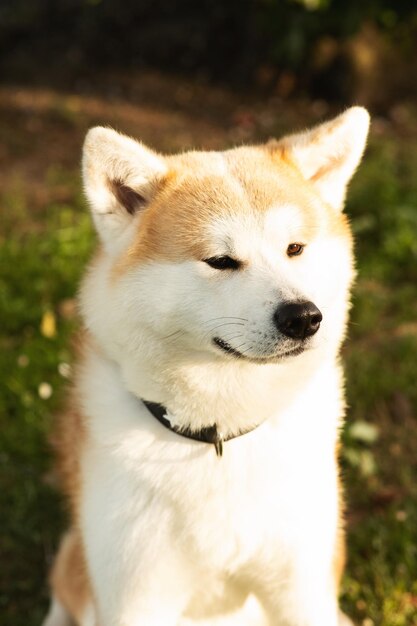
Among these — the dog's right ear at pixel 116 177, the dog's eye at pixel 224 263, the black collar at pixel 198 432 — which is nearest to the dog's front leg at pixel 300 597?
the black collar at pixel 198 432

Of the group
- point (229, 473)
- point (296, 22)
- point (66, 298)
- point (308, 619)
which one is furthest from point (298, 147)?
point (296, 22)

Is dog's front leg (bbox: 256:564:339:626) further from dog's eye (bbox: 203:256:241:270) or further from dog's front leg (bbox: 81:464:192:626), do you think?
dog's eye (bbox: 203:256:241:270)

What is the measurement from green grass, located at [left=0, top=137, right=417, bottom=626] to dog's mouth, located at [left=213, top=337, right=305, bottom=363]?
3.80 feet

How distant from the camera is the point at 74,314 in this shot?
4.72 m

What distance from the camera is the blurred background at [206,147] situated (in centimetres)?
371

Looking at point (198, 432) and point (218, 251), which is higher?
point (218, 251)

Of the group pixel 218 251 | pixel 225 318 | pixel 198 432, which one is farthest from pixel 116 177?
pixel 198 432

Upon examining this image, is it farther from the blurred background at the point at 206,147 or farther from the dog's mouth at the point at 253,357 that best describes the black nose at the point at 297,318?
the blurred background at the point at 206,147

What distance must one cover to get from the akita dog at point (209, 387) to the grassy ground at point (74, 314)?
0.61 metres

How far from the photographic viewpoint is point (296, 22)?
6.61m

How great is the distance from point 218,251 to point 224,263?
1.7 inches

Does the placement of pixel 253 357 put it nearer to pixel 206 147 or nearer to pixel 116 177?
pixel 116 177

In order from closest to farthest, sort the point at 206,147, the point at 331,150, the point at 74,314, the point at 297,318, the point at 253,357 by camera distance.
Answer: the point at 297,318 < the point at 253,357 < the point at 331,150 < the point at 74,314 < the point at 206,147

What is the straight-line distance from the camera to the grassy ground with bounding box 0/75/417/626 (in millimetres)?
3561
